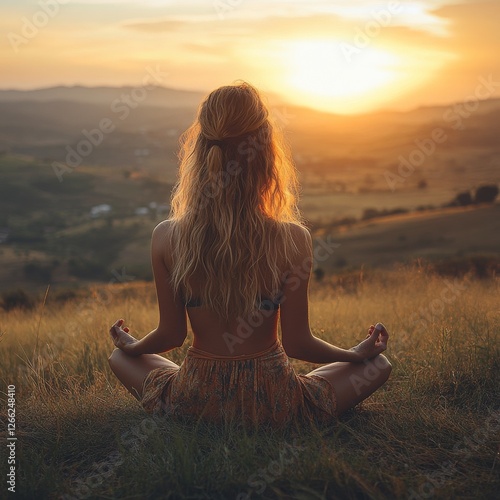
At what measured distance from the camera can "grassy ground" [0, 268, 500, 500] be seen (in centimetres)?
268

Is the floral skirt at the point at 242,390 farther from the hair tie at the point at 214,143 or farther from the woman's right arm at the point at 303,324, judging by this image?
the hair tie at the point at 214,143

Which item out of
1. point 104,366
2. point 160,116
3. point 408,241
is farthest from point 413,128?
point 104,366

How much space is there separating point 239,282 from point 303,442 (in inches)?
36.0

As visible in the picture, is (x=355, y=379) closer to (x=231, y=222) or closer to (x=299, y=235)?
(x=299, y=235)

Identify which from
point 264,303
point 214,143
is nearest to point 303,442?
point 264,303

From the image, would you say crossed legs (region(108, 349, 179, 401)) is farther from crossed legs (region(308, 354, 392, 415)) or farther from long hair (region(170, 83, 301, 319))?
crossed legs (region(308, 354, 392, 415))

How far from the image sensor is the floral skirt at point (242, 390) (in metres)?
3.22

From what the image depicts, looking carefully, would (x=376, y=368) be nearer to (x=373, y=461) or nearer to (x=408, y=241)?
(x=373, y=461)

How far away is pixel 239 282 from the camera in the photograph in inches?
123

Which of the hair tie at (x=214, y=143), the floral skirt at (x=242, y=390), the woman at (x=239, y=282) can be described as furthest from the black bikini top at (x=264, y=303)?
the hair tie at (x=214, y=143)

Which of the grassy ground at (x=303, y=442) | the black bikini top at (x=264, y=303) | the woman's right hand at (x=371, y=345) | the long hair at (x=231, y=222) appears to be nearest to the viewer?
the grassy ground at (x=303, y=442)

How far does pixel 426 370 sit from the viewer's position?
4.04 meters

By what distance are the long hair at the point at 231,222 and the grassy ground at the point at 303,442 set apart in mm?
733

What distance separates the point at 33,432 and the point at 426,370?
250 cm
